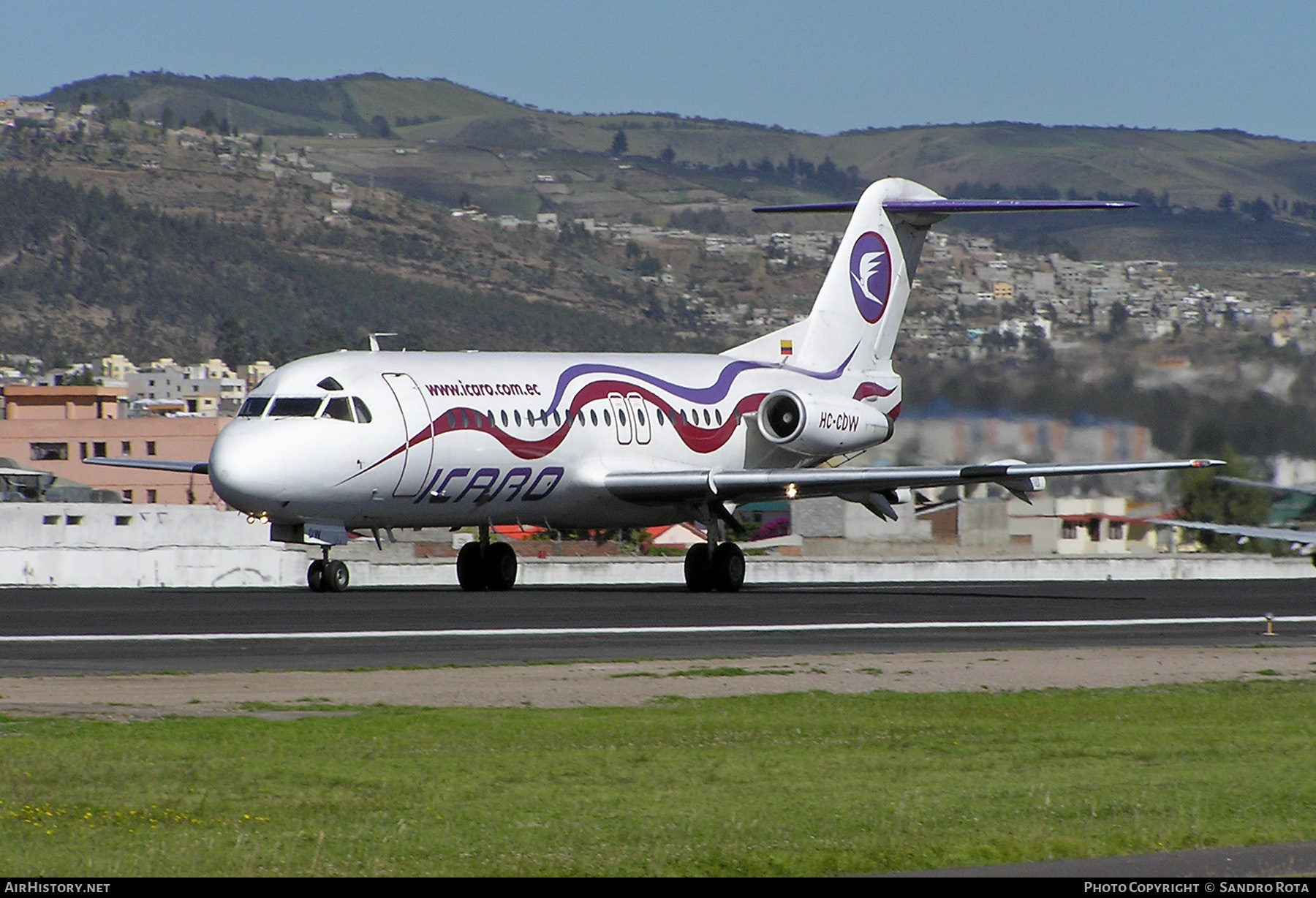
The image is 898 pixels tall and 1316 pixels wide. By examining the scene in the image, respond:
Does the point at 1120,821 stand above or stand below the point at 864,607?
above

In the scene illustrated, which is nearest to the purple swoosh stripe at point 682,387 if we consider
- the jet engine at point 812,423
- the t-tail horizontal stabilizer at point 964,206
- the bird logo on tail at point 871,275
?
the jet engine at point 812,423

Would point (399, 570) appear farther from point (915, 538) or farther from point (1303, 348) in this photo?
point (915, 538)

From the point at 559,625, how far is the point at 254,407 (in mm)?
8280

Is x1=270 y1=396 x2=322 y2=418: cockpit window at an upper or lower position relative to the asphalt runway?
upper

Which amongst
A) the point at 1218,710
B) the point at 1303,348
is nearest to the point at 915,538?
the point at 1303,348

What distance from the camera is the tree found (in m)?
56.2

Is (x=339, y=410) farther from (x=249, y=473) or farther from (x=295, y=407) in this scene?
(x=249, y=473)

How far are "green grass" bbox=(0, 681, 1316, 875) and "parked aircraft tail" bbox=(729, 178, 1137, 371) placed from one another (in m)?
24.2

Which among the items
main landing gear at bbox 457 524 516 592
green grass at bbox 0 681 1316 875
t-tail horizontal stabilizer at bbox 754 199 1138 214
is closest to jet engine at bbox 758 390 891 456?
t-tail horizontal stabilizer at bbox 754 199 1138 214

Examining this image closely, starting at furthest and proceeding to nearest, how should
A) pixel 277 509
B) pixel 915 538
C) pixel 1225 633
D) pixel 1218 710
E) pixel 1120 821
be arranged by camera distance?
pixel 915 538, pixel 277 509, pixel 1225 633, pixel 1218 710, pixel 1120 821

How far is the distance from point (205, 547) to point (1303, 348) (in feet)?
84.1

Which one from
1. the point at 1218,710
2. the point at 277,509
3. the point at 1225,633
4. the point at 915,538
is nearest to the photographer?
the point at 1218,710

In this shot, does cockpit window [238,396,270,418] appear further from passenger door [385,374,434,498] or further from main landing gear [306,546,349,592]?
main landing gear [306,546,349,592]
